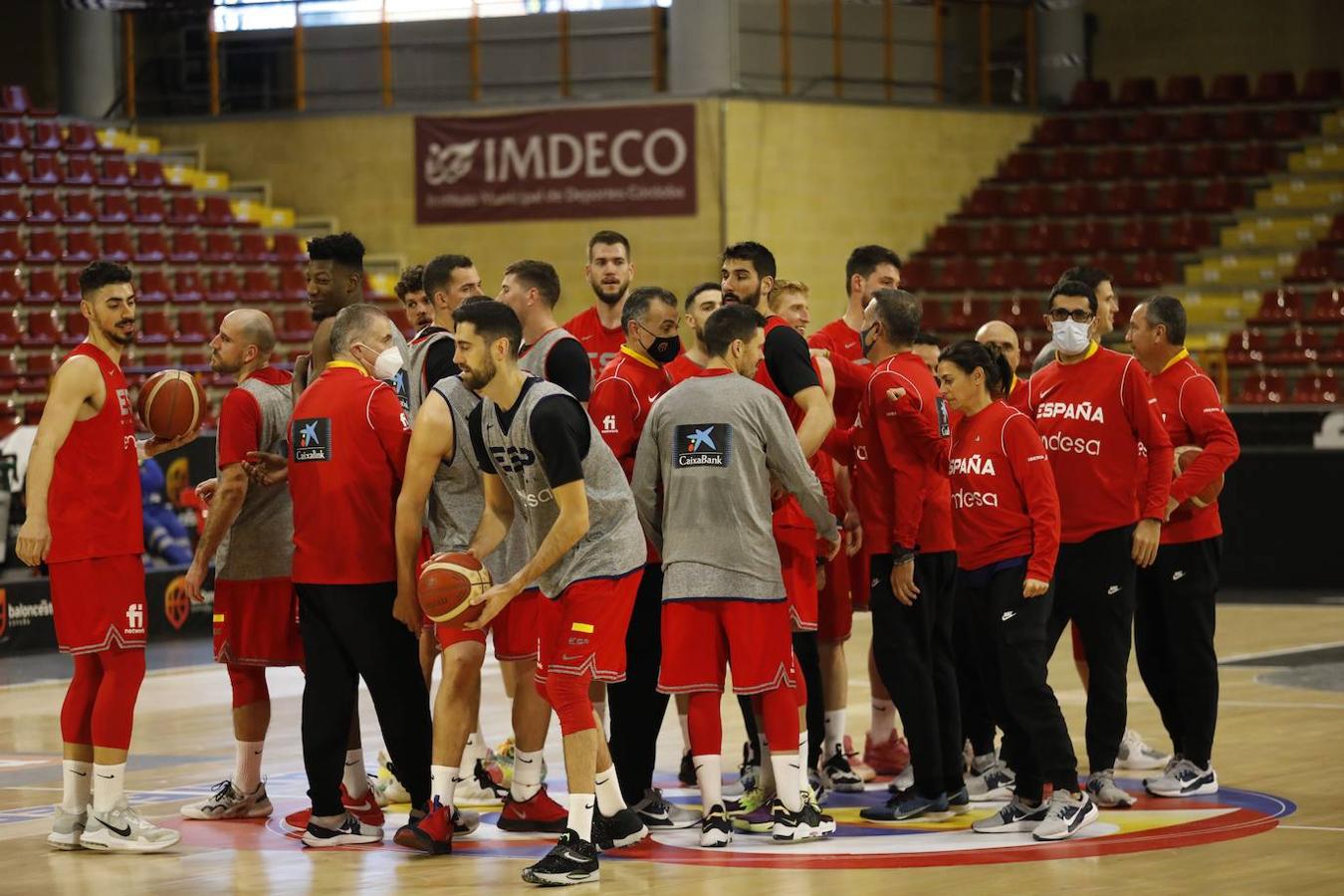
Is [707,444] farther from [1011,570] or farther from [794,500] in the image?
[1011,570]

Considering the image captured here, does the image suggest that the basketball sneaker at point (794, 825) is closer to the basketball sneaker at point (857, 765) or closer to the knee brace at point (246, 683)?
the basketball sneaker at point (857, 765)

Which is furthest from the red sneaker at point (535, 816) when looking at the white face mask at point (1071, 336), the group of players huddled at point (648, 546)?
the white face mask at point (1071, 336)

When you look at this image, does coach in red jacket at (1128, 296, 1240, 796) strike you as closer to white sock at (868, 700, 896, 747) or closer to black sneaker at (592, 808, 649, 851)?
white sock at (868, 700, 896, 747)

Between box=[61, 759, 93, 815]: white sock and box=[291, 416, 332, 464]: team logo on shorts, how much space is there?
1451 mm

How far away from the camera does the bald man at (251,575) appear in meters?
8.38

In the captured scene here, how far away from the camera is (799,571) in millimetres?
→ 8047

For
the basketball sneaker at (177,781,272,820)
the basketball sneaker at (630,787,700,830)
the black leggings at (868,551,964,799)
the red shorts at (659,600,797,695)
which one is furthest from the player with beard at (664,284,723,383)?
the basketball sneaker at (177,781,272,820)

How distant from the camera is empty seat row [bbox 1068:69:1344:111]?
81.5 feet

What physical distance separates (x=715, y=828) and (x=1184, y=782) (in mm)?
2191

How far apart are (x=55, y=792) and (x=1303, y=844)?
5.37m

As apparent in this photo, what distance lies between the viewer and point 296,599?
8406 millimetres

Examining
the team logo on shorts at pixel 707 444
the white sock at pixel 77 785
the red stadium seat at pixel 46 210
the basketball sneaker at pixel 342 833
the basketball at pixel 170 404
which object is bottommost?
the basketball sneaker at pixel 342 833

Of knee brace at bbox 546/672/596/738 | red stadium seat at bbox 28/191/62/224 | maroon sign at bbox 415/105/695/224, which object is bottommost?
knee brace at bbox 546/672/596/738

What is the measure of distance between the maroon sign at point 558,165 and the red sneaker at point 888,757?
13160 millimetres
